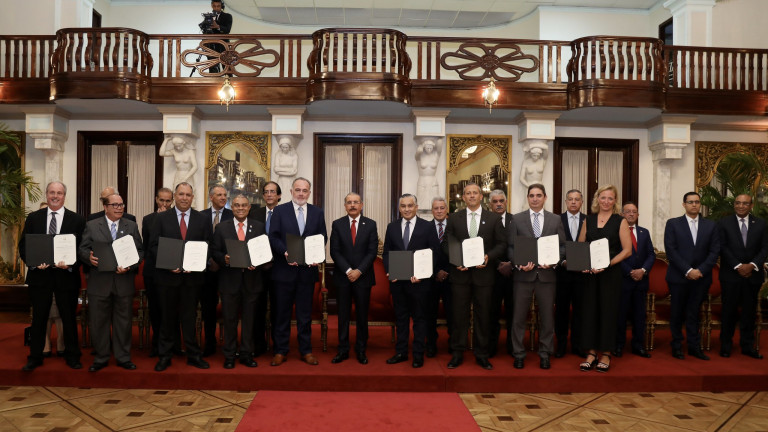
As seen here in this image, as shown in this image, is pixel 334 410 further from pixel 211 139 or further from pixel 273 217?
pixel 211 139

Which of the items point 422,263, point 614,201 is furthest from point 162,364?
point 614,201

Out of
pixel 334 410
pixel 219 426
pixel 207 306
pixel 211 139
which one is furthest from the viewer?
pixel 211 139

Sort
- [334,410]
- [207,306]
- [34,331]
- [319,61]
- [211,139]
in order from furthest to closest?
1. [211,139]
2. [319,61]
3. [207,306]
4. [34,331]
5. [334,410]

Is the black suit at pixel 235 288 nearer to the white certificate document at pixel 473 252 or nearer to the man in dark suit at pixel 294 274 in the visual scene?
the man in dark suit at pixel 294 274

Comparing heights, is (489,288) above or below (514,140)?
below

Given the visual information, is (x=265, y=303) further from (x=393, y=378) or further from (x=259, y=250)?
(x=393, y=378)

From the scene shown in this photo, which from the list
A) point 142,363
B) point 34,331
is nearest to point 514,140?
point 142,363

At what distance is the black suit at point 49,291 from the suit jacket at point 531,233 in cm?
368

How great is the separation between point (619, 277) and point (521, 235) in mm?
918

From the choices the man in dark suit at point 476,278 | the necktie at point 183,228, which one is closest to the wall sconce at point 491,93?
the man in dark suit at point 476,278

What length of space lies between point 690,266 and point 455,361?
238 centimetres

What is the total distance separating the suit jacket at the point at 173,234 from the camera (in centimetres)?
446

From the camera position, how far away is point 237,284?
15.0 feet

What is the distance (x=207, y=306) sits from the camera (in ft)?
16.2
